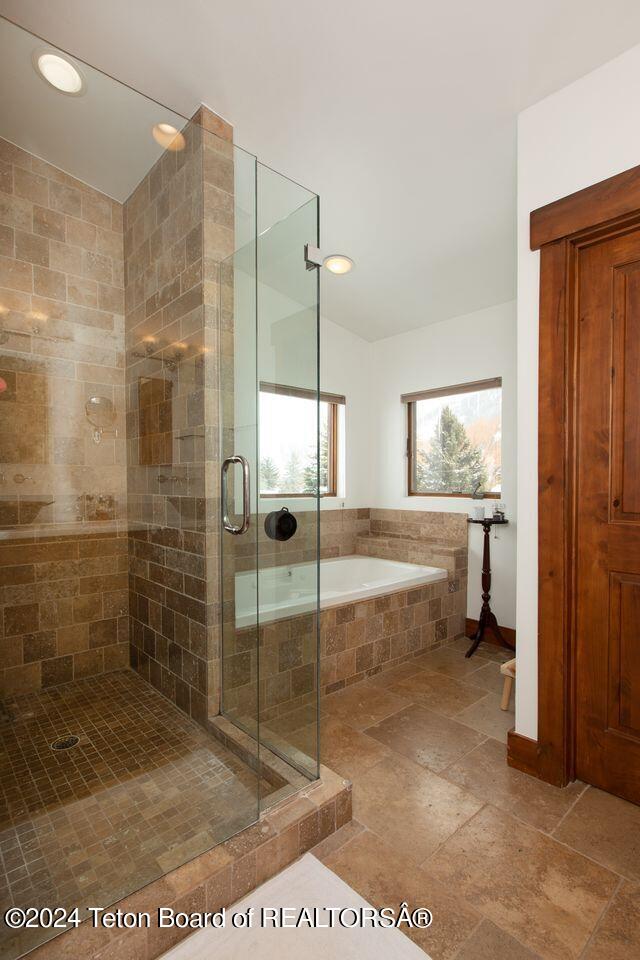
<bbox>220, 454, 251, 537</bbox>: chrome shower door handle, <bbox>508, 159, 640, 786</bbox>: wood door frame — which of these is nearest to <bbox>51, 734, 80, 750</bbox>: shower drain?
<bbox>220, 454, 251, 537</bbox>: chrome shower door handle

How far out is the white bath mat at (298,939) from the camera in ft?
3.80

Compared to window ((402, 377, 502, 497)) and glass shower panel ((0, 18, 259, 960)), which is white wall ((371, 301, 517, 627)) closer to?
window ((402, 377, 502, 497))

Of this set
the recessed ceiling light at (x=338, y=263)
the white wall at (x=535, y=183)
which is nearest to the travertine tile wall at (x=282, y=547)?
the white wall at (x=535, y=183)

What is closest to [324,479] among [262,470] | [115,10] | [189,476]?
[189,476]

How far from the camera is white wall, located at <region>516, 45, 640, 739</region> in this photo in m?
1.69

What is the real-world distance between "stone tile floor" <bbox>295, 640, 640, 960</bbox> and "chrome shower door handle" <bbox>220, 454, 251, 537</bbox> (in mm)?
775

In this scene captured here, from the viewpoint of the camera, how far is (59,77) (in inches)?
66.2

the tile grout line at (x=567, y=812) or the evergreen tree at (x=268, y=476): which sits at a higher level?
the evergreen tree at (x=268, y=476)

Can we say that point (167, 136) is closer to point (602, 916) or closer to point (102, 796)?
point (102, 796)

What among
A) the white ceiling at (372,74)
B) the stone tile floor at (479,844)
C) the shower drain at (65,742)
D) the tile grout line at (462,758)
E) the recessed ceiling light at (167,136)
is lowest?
the tile grout line at (462,758)

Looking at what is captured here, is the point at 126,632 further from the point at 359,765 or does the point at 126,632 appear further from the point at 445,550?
the point at 445,550

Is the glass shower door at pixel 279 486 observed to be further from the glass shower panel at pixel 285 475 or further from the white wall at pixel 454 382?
the white wall at pixel 454 382

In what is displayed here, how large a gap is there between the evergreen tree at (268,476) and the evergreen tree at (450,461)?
234 centimetres

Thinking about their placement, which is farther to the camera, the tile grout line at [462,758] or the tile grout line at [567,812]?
the tile grout line at [462,758]
